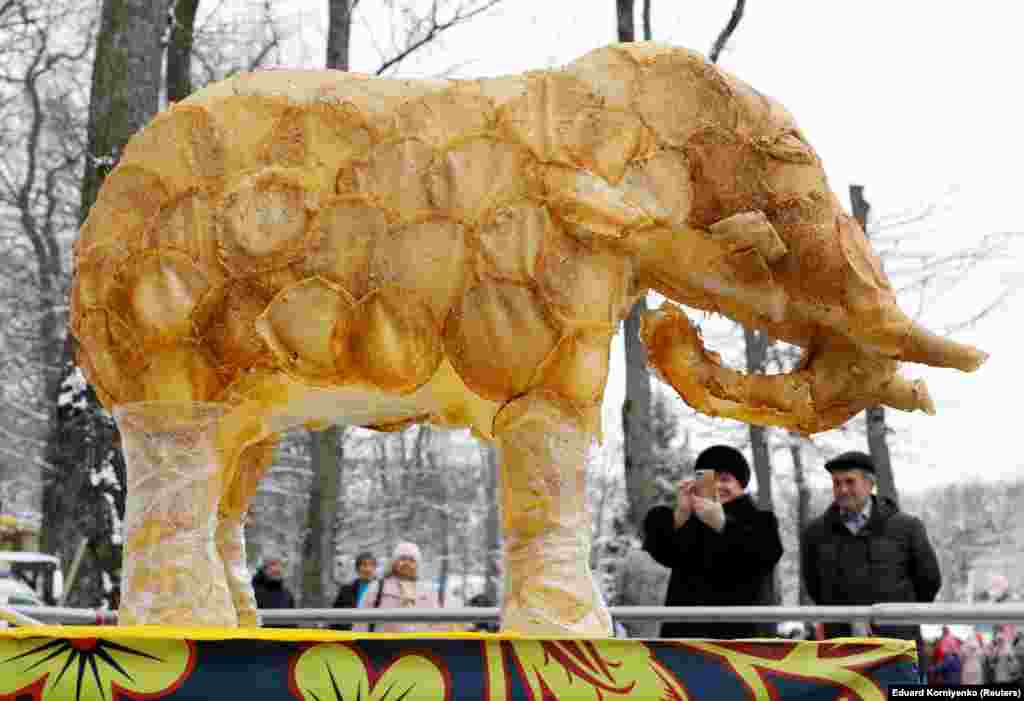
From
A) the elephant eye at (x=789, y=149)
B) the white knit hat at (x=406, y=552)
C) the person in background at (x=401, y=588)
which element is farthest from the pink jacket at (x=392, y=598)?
the elephant eye at (x=789, y=149)

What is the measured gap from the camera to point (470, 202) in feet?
8.25

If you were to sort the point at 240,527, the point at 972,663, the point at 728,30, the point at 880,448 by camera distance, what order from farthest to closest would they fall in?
1. the point at 880,448
2. the point at 728,30
3. the point at 972,663
4. the point at 240,527

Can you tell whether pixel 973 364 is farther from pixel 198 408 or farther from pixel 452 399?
pixel 198 408

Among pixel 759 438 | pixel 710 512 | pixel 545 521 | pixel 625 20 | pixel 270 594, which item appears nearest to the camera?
pixel 545 521

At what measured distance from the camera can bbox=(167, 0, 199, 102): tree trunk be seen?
23.7 ft

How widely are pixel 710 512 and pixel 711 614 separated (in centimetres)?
63

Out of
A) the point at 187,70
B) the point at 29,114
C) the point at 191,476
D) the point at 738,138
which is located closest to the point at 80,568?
the point at 191,476

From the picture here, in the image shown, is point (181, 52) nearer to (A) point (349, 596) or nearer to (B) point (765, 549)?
(A) point (349, 596)

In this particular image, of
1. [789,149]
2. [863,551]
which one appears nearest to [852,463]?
[863,551]

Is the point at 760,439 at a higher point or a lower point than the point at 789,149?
higher

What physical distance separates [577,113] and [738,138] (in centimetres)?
37

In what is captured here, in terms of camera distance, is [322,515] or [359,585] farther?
[322,515]

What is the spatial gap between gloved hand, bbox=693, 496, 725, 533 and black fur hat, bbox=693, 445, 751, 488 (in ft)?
0.73

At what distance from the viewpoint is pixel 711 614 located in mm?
2650
